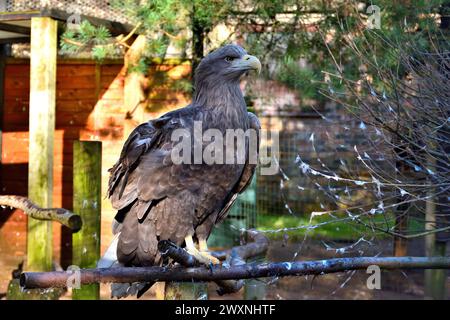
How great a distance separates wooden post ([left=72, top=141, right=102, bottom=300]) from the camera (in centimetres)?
467

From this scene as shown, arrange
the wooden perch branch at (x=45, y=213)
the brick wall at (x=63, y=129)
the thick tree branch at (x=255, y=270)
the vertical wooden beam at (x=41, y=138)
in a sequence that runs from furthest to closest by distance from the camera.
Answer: the brick wall at (x=63, y=129)
the vertical wooden beam at (x=41, y=138)
the wooden perch branch at (x=45, y=213)
the thick tree branch at (x=255, y=270)

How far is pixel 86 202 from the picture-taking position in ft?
15.3

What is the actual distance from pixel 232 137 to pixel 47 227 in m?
2.81

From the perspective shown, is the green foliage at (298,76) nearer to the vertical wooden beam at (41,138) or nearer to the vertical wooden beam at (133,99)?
the vertical wooden beam at (133,99)

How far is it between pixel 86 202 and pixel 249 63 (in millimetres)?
1757

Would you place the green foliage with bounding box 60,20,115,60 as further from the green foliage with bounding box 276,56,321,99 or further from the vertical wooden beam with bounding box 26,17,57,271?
the green foliage with bounding box 276,56,321,99

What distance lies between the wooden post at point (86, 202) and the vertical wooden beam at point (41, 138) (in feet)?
3.55

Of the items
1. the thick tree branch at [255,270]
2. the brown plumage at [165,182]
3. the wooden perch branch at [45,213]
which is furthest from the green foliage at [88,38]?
the thick tree branch at [255,270]

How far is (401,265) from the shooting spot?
2.95 meters

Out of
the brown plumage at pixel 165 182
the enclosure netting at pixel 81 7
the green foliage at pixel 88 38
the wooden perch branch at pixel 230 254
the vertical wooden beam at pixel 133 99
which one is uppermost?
the enclosure netting at pixel 81 7

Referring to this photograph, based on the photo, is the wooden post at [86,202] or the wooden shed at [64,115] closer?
the wooden post at [86,202]

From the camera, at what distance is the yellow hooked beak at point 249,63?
11.7 feet

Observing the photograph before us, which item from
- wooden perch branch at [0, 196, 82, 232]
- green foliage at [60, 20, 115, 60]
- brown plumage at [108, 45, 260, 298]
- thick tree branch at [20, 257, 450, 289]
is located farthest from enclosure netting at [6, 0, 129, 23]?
thick tree branch at [20, 257, 450, 289]

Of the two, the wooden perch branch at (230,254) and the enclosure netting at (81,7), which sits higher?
the enclosure netting at (81,7)
